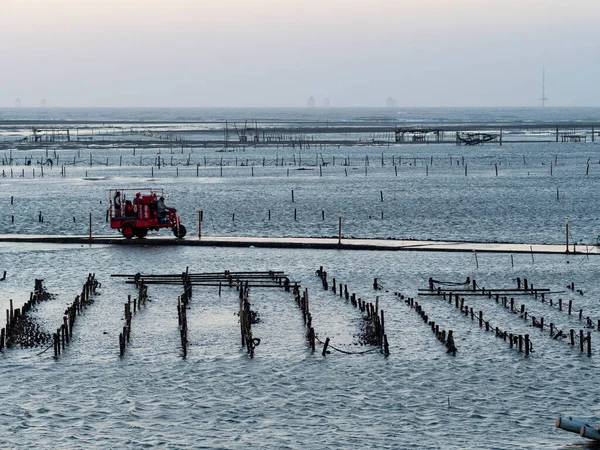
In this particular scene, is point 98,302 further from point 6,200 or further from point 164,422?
point 6,200

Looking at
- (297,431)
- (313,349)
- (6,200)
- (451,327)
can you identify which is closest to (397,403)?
(297,431)

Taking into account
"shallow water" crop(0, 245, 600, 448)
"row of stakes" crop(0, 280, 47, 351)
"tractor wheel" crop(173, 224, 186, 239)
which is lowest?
"shallow water" crop(0, 245, 600, 448)

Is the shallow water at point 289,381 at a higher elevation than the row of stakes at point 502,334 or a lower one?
lower

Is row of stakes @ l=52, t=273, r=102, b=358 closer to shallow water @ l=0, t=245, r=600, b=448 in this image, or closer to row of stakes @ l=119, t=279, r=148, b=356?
shallow water @ l=0, t=245, r=600, b=448

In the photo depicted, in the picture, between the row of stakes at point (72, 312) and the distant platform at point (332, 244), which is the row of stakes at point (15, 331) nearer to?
the row of stakes at point (72, 312)

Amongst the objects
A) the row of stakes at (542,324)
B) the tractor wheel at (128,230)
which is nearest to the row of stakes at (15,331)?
the row of stakes at (542,324)

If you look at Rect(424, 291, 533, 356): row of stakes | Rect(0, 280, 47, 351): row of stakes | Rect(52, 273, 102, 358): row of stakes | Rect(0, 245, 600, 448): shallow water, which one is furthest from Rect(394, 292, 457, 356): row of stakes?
Rect(0, 280, 47, 351): row of stakes

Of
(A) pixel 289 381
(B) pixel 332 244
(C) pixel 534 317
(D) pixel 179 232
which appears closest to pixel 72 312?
(A) pixel 289 381
